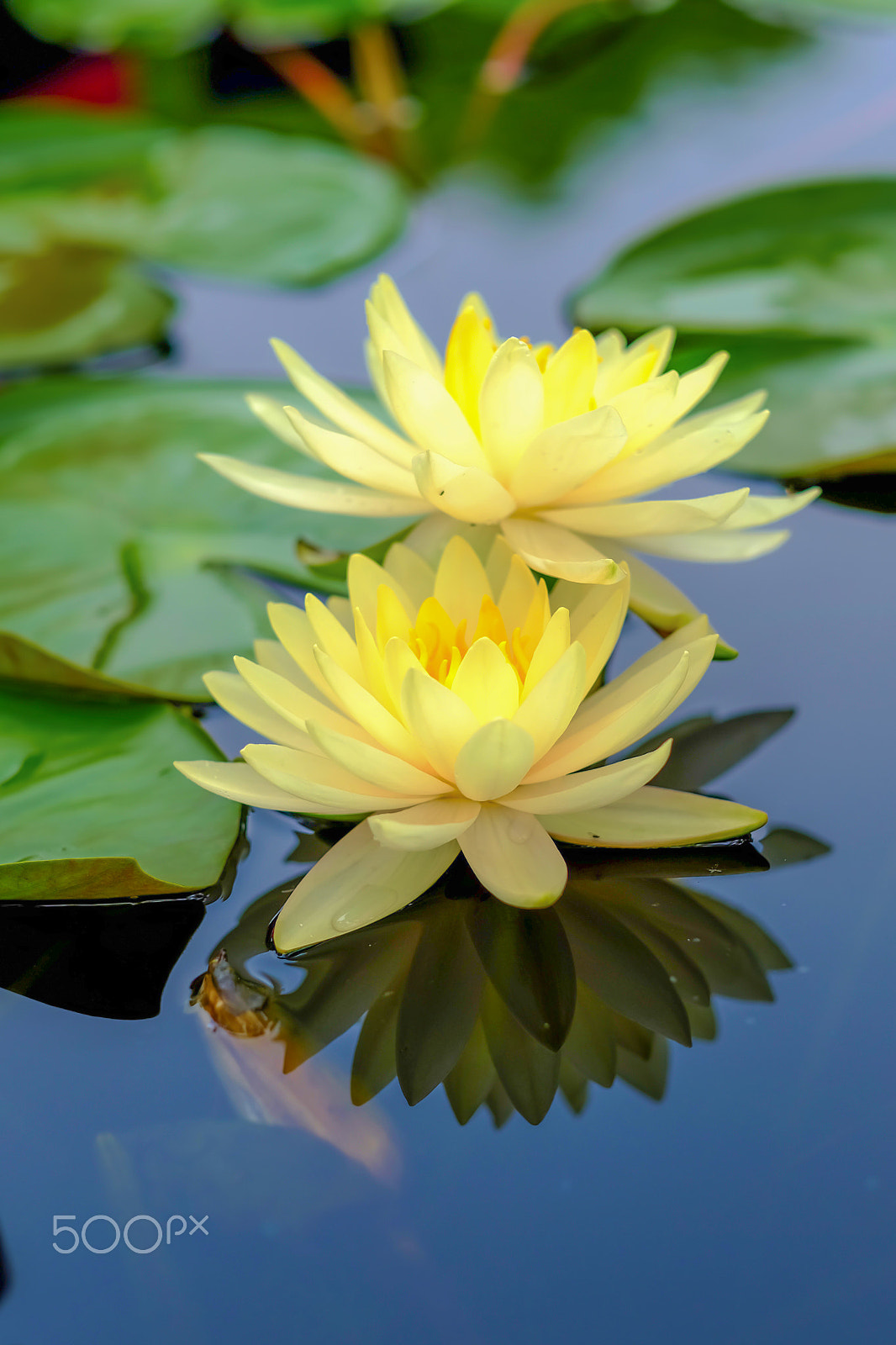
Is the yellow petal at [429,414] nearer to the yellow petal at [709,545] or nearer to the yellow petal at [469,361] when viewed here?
the yellow petal at [469,361]

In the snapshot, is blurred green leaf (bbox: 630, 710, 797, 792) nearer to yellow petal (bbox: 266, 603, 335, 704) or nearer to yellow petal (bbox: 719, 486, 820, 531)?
yellow petal (bbox: 719, 486, 820, 531)

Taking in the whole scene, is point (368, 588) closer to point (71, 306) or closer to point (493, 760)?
point (493, 760)

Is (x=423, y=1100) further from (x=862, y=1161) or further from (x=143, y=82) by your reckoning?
(x=143, y=82)

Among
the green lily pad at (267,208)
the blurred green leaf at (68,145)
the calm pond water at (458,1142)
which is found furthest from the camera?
the blurred green leaf at (68,145)

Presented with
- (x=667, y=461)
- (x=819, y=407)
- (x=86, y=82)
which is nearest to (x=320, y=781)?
(x=667, y=461)

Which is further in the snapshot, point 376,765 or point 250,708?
point 250,708

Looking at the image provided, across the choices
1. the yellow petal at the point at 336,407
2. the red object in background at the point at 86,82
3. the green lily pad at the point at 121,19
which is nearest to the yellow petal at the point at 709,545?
the yellow petal at the point at 336,407

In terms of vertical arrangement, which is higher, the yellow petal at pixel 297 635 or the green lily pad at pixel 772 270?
the green lily pad at pixel 772 270
